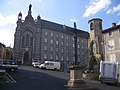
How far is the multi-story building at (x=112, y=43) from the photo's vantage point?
39.0 metres

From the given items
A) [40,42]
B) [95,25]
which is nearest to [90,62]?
[95,25]

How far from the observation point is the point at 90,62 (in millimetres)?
47062

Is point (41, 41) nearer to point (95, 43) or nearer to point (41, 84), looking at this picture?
point (95, 43)

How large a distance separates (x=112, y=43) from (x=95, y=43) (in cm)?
691

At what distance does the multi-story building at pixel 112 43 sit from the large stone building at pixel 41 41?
20.6 meters

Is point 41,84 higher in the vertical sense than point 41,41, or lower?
lower

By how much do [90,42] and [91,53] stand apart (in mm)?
2798

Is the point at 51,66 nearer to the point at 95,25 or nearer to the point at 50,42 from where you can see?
the point at 95,25

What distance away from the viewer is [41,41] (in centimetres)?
6975

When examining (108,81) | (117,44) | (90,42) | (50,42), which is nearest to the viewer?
(108,81)

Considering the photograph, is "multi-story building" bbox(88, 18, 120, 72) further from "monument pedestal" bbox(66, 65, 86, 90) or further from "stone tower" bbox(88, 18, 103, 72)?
"monument pedestal" bbox(66, 65, 86, 90)

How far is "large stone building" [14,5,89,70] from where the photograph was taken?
2621 inches

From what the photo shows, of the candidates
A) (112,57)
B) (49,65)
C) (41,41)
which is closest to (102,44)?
(112,57)

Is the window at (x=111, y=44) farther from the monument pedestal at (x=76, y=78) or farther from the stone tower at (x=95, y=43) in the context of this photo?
the monument pedestal at (x=76, y=78)
